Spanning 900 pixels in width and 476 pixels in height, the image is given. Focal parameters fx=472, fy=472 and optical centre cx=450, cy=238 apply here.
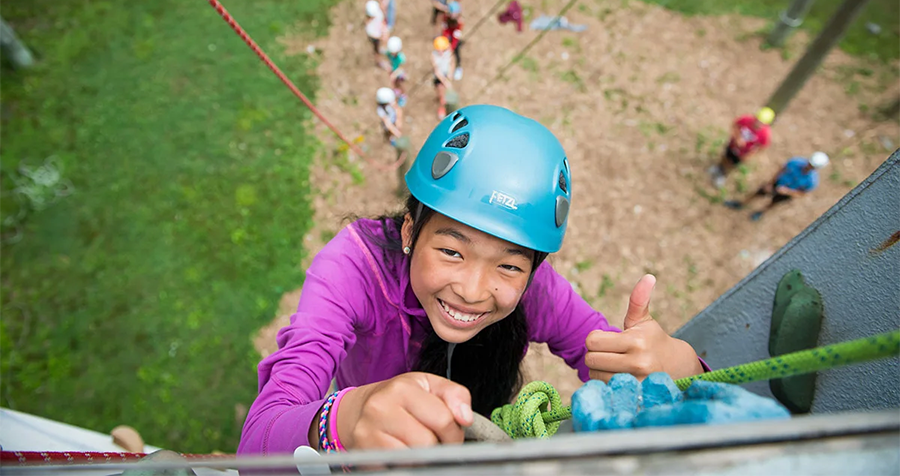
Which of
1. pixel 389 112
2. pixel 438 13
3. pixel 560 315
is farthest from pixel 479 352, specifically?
pixel 438 13

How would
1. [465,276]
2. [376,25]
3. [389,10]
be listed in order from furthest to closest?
1. [389,10]
2. [376,25]
3. [465,276]

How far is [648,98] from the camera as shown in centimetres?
617

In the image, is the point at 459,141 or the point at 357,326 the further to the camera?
the point at 357,326

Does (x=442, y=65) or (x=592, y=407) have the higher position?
(x=592, y=407)

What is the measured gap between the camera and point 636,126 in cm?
593

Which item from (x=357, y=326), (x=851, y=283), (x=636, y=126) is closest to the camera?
(x=851, y=283)

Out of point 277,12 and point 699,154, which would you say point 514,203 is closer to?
point 699,154

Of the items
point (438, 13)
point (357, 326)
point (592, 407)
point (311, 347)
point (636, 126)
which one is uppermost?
point (592, 407)

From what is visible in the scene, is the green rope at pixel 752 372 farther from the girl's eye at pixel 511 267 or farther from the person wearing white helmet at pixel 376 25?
the person wearing white helmet at pixel 376 25

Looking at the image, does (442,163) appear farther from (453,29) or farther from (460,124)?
(453,29)

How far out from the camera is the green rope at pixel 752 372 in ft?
2.29

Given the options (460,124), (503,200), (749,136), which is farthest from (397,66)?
(503,200)

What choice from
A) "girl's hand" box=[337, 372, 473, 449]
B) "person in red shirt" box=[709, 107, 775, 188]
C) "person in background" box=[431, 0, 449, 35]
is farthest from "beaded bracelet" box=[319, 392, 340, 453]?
"person in background" box=[431, 0, 449, 35]

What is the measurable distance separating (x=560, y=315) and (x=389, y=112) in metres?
3.44
